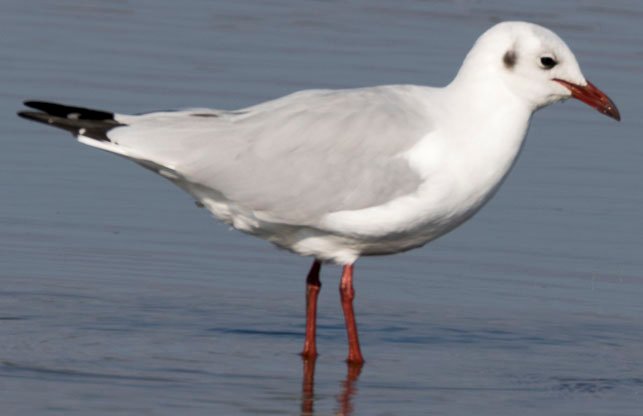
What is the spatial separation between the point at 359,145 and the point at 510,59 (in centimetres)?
83

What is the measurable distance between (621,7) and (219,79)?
211 inches

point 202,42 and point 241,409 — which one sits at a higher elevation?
point 202,42

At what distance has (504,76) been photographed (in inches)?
365

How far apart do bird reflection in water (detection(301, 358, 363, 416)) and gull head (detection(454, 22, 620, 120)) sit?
1496 millimetres

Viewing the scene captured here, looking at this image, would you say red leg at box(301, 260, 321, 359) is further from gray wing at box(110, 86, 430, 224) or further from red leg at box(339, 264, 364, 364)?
gray wing at box(110, 86, 430, 224)

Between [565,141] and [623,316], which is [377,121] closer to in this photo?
[623,316]

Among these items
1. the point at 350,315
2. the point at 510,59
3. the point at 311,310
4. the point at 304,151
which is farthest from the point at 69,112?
the point at 510,59

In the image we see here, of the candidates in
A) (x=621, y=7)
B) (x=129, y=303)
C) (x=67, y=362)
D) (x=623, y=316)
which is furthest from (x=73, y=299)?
(x=621, y=7)

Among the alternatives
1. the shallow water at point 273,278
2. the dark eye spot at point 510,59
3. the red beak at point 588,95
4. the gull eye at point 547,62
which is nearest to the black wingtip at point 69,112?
the shallow water at point 273,278

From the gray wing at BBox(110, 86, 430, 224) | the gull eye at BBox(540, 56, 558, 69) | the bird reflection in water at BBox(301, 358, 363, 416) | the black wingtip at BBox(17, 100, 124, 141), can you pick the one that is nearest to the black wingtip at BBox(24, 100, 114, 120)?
the black wingtip at BBox(17, 100, 124, 141)

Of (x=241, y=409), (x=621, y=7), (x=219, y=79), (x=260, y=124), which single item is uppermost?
(x=621, y=7)

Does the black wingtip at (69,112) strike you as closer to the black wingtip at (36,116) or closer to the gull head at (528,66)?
the black wingtip at (36,116)

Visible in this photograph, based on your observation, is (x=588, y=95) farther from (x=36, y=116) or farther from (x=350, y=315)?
(x=36, y=116)

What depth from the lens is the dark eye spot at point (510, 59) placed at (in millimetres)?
9242
